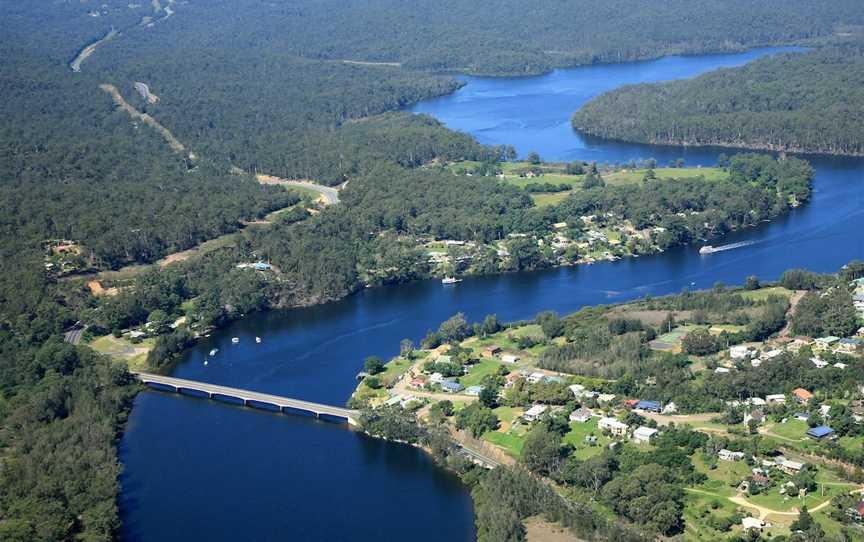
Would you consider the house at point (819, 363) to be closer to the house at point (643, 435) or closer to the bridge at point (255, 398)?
the house at point (643, 435)

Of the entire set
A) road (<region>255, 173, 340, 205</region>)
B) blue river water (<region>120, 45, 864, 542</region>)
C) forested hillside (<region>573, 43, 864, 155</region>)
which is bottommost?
blue river water (<region>120, 45, 864, 542</region>)

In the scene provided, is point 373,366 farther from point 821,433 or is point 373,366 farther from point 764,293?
point 764,293

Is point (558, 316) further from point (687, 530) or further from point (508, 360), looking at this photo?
point (687, 530)

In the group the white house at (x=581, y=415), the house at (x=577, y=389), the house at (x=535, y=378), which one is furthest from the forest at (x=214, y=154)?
the house at (x=577, y=389)

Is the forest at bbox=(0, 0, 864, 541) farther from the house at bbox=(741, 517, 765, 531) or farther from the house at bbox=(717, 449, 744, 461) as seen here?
the house at bbox=(717, 449, 744, 461)

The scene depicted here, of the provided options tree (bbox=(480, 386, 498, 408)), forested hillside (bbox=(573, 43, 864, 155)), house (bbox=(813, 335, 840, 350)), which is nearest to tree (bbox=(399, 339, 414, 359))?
tree (bbox=(480, 386, 498, 408))

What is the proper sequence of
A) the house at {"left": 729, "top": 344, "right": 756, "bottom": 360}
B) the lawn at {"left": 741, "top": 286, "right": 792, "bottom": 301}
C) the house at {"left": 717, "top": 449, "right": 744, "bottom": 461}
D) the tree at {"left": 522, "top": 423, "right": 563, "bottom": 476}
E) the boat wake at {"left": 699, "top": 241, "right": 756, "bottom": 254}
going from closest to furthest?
the house at {"left": 717, "top": 449, "right": 744, "bottom": 461} → the tree at {"left": 522, "top": 423, "right": 563, "bottom": 476} → the house at {"left": 729, "top": 344, "right": 756, "bottom": 360} → the lawn at {"left": 741, "top": 286, "right": 792, "bottom": 301} → the boat wake at {"left": 699, "top": 241, "right": 756, "bottom": 254}

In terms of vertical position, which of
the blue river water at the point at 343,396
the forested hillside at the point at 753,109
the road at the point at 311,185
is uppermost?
the forested hillside at the point at 753,109
